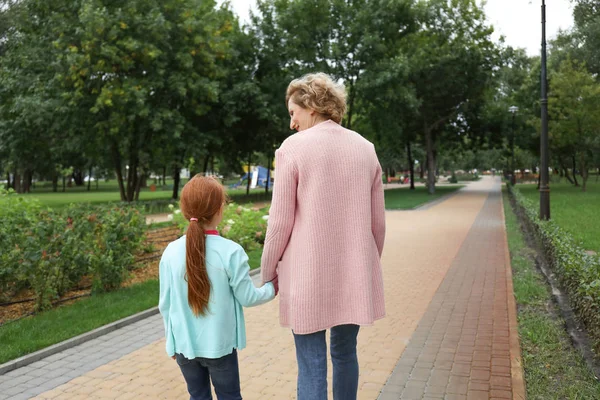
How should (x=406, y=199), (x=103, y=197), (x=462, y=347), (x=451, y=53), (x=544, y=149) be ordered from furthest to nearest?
(x=103, y=197) → (x=451, y=53) → (x=406, y=199) → (x=544, y=149) → (x=462, y=347)

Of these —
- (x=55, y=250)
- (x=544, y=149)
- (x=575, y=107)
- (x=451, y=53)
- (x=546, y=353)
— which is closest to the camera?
(x=546, y=353)

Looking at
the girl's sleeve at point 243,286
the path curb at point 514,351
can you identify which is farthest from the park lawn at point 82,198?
the girl's sleeve at point 243,286

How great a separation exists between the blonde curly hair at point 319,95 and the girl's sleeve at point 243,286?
0.76m

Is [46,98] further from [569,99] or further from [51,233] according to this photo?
[569,99]

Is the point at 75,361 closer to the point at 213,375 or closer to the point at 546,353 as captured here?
the point at 213,375

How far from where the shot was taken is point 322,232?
2.39 m

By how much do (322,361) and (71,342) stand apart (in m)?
3.61

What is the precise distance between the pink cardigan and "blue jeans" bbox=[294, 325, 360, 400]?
101 mm

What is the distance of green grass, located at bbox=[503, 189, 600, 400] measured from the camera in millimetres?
3795

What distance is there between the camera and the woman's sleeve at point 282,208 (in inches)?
93.4

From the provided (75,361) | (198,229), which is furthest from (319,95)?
(75,361)

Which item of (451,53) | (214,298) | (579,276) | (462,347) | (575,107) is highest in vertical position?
(451,53)

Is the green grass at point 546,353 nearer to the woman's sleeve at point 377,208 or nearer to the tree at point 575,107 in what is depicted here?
the woman's sleeve at point 377,208

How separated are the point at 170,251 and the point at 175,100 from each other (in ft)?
69.8
